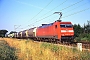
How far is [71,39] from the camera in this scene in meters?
26.5

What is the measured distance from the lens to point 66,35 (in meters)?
26.3

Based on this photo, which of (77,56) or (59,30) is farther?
(59,30)

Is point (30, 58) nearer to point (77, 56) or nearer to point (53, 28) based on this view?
point (77, 56)

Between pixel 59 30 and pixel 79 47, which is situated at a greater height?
pixel 59 30

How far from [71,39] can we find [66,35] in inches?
33.1

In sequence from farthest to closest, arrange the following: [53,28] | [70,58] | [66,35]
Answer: [53,28] → [66,35] → [70,58]

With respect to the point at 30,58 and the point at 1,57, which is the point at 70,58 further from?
the point at 1,57

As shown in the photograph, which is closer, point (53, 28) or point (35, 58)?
point (35, 58)

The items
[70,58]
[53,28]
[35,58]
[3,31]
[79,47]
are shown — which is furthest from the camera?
[3,31]

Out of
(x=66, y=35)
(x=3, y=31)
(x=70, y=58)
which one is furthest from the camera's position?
(x=3, y=31)

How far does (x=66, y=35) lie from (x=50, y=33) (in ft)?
16.0

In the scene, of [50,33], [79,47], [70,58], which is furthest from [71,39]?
[70,58]

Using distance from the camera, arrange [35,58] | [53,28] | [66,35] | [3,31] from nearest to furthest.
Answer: [35,58] → [66,35] → [53,28] → [3,31]

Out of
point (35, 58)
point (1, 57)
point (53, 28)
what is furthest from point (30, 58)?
point (53, 28)
